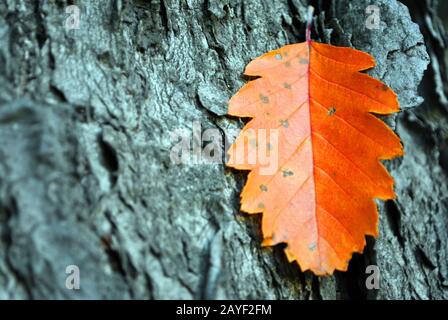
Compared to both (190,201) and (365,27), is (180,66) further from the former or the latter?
(365,27)

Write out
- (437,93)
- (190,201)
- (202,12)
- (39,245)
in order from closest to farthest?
(39,245)
(190,201)
(202,12)
(437,93)

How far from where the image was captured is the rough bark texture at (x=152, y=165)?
0.92m

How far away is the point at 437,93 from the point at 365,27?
0.44m

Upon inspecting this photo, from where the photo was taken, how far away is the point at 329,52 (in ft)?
4.29

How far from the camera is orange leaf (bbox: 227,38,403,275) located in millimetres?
1054

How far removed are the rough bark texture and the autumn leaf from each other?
0.07 m

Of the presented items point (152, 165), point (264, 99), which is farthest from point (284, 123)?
point (152, 165)

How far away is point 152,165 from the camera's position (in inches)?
41.4

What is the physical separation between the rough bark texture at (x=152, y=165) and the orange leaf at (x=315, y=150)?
68 millimetres

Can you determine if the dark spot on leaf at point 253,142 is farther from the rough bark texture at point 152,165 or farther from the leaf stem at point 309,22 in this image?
the leaf stem at point 309,22

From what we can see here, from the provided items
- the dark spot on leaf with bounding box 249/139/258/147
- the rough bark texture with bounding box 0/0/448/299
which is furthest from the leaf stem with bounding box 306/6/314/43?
the dark spot on leaf with bounding box 249/139/258/147

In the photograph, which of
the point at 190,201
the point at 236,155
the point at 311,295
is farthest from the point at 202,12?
the point at 311,295

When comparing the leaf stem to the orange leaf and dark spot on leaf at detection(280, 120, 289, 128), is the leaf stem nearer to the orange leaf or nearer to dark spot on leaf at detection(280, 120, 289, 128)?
the orange leaf

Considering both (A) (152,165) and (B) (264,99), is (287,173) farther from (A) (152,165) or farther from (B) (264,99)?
(A) (152,165)
